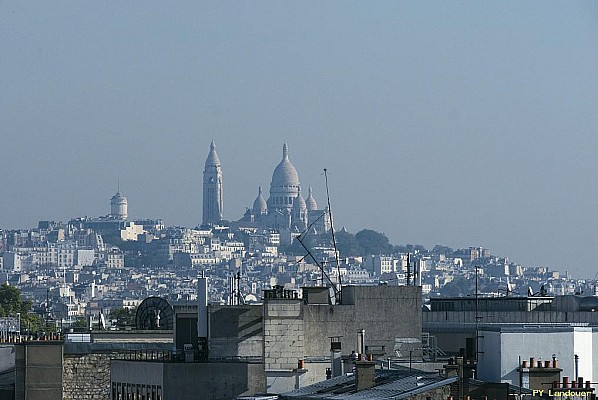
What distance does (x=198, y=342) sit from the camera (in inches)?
1390

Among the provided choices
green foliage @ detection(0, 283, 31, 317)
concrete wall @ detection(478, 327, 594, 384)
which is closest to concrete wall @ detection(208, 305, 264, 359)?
concrete wall @ detection(478, 327, 594, 384)

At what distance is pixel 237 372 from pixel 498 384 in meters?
8.25

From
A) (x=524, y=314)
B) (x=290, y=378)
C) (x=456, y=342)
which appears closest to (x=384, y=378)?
(x=290, y=378)

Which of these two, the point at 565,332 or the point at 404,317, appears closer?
the point at 565,332

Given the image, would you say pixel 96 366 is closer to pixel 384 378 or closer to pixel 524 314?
pixel 524 314

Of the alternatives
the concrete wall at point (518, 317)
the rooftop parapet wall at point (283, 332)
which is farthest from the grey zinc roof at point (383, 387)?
the concrete wall at point (518, 317)

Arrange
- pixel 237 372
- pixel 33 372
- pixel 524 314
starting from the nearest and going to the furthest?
pixel 237 372 → pixel 33 372 → pixel 524 314

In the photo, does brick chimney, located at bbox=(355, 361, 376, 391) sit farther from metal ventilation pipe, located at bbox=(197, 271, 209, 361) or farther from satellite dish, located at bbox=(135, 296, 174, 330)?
satellite dish, located at bbox=(135, 296, 174, 330)

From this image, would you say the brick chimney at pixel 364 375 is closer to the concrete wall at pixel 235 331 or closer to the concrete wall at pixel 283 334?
the concrete wall at pixel 283 334

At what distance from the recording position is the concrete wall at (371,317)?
3459 centimetres

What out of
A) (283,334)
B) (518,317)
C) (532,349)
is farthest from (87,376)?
(532,349)

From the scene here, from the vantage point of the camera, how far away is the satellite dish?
161 feet

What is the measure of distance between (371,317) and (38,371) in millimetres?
6152

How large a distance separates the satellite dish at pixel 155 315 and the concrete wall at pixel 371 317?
44.7 ft
